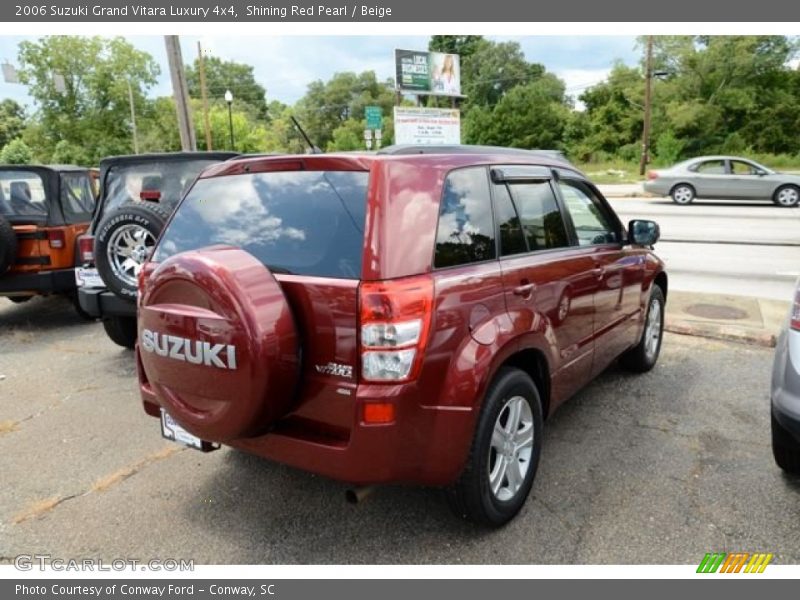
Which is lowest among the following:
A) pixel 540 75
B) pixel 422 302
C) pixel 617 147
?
pixel 422 302

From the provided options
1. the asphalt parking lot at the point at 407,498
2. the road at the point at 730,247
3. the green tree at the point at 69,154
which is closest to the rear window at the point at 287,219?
the asphalt parking lot at the point at 407,498

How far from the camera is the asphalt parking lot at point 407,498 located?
8.83 ft

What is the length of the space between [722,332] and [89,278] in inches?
230

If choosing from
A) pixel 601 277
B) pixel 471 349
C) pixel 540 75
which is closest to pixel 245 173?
pixel 471 349

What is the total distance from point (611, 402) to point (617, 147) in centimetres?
4702

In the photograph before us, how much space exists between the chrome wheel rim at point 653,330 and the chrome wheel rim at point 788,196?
16657 mm

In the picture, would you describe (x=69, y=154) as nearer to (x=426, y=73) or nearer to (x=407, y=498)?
(x=426, y=73)

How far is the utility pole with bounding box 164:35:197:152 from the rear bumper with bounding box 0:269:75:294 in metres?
5.07

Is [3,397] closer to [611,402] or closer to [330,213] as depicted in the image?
[330,213]

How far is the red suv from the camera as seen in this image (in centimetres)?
227

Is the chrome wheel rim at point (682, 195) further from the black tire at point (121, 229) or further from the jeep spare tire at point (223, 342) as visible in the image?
the jeep spare tire at point (223, 342)

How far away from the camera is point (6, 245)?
5938 mm

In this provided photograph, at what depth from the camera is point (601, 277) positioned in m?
3.71

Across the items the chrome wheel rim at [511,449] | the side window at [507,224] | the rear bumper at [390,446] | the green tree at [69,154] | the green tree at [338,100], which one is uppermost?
the green tree at [338,100]
